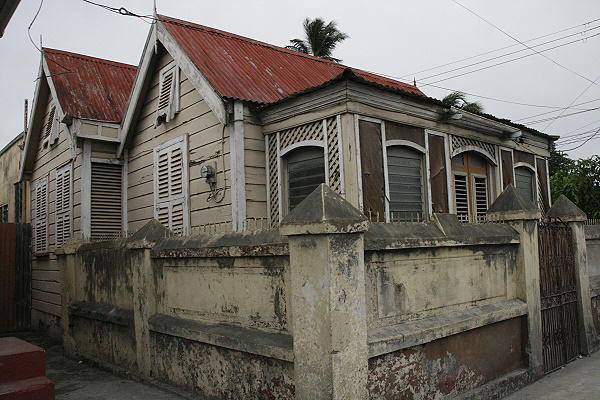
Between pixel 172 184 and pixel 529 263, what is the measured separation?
641cm

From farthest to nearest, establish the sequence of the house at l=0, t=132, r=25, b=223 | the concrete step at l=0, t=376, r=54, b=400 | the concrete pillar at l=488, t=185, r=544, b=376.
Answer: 1. the house at l=0, t=132, r=25, b=223
2. the concrete pillar at l=488, t=185, r=544, b=376
3. the concrete step at l=0, t=376, r=54, b=400

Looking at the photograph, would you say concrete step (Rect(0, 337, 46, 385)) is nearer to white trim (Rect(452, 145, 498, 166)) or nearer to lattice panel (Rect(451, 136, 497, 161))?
white trim (Rect(452, 145, 498, 166))

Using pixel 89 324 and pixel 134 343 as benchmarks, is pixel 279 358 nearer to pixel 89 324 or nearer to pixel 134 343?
pixel 134 343

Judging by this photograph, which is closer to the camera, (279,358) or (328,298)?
(328,298)

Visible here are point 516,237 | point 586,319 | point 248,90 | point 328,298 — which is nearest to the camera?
point 328,298

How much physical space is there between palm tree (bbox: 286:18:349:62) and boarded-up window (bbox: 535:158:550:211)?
74.5 ft

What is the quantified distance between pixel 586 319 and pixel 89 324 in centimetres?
788

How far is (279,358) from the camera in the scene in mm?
4523

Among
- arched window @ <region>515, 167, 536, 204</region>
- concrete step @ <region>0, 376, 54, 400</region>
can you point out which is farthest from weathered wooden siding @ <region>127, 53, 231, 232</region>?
arched window @ <region>515, 167, 536, 204</region>

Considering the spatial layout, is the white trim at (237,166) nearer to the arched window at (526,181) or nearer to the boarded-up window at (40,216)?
the arched window at (526,181)

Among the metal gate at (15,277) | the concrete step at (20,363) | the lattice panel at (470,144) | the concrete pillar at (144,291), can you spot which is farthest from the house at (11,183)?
the lattice panel at (470,144)

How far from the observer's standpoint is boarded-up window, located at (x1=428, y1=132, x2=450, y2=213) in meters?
8.71

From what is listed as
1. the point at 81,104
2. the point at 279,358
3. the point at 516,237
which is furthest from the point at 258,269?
the point at 81,104

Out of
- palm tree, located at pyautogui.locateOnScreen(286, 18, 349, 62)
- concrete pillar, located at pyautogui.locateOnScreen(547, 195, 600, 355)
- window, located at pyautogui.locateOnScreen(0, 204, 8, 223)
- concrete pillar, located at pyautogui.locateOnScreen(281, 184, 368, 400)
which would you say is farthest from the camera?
palm tree, located at pyautogui.locateOnScreen(286, 18, 349, 62)
